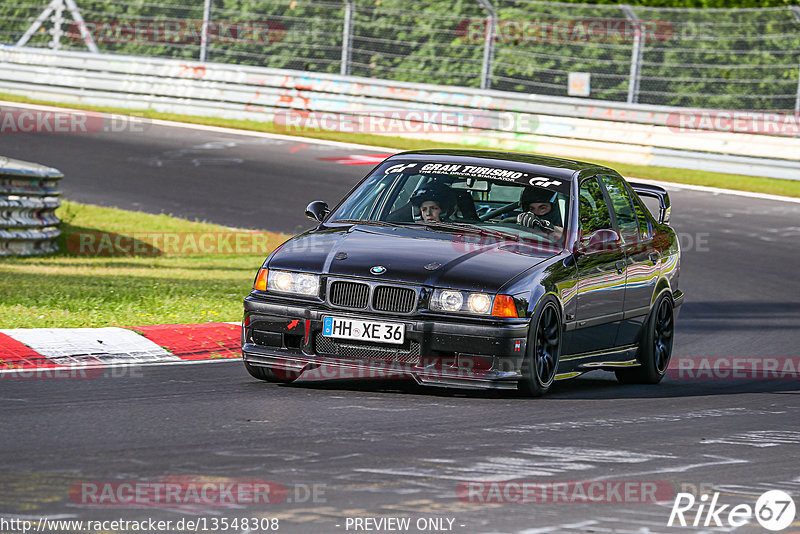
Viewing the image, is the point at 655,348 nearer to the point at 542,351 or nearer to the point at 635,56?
the point at 542,351

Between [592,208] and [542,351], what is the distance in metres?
1.55

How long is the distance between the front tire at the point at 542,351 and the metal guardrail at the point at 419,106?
14878 mm

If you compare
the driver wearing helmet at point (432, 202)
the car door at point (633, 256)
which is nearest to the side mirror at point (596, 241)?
the car door at point (633, 256)

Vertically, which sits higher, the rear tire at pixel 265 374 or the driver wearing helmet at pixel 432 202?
the driver wearing helmet at pixel 432 202

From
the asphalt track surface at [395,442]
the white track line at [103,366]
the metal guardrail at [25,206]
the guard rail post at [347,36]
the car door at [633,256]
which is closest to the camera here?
the asphalt track surface at [395,442]

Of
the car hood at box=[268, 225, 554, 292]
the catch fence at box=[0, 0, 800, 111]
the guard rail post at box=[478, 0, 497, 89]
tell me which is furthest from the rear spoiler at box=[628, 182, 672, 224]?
the guard rail post at box=[478, 0, 497, 89]

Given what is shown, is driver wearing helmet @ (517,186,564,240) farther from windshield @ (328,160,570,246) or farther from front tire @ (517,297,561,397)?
front tire @ (517,297,561,397)

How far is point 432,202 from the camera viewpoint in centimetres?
898

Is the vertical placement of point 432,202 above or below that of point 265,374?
above

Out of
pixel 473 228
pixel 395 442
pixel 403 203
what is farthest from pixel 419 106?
pixel 395 442

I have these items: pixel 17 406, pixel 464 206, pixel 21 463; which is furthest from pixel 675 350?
pixel 21 463

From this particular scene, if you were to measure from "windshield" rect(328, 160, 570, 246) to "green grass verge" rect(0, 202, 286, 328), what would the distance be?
2.37 metres

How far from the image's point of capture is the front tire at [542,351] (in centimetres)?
795

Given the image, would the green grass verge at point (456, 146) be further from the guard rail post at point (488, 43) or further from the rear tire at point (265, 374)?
the rear tire at point (265, 374)
